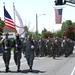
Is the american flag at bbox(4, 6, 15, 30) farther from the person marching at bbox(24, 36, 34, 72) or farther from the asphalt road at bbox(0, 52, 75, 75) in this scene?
the person marching at bbox(24, 36, 34, 72)

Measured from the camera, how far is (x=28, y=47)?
667 inches

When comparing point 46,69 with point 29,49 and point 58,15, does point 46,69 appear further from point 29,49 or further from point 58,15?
point 58,15

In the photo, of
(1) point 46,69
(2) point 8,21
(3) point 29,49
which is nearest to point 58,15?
(2) point 8,21

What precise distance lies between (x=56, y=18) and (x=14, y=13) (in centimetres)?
1081

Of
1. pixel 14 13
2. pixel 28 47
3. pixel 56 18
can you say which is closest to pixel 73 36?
pixel 56 18

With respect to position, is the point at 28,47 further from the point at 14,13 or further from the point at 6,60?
the point at 14,13

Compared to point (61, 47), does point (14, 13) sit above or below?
above

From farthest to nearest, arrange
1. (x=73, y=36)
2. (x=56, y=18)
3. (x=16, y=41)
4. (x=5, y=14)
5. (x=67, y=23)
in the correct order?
(x=67, y=23) < (x=73, y=36) < (x=56, y=18) < (x=5, y=14) < (x=16, y=41)

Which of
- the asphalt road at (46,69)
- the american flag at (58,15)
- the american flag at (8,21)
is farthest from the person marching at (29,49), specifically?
the american flag at (58,15)

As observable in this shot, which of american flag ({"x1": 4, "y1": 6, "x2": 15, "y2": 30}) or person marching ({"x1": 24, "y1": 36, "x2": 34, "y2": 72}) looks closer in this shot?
person marching ({"x1": 24, "y1": 36, "x2": 34, "y2": 72})

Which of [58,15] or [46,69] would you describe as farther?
[58,15]

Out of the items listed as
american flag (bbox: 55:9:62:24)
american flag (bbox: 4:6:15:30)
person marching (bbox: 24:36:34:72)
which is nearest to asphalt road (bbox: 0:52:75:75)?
person marching (bbox: 24:36:34:72)

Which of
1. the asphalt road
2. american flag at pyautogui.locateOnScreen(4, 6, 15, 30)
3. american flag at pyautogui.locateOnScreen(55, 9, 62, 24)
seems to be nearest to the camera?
the asphalt road

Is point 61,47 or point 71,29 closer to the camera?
point 61,47
